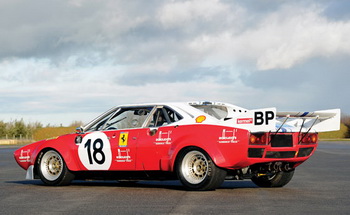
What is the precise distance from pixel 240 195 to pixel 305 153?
1.54 metres

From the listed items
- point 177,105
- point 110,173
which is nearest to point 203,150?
point 177,105

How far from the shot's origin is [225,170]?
9820 mm

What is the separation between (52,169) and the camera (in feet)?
38.2

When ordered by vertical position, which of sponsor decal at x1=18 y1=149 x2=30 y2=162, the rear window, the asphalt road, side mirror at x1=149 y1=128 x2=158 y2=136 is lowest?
the asphalt road

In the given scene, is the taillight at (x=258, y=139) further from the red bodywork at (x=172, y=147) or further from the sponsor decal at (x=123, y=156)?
the sponsor decal at (x=123, y=156)

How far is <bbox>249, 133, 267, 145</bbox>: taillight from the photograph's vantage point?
9.53 meters

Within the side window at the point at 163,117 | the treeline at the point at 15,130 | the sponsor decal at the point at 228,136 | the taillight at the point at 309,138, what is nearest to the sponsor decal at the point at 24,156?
the side window at the point at 163,117

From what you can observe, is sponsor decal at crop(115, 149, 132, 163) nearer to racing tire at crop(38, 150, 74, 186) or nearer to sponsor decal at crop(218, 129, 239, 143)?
racing tire at crop(38, 150, 74, 186)

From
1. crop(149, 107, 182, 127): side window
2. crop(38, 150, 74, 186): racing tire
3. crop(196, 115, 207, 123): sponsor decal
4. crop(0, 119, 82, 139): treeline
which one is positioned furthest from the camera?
crop(0, 119, 82, 139): treeline

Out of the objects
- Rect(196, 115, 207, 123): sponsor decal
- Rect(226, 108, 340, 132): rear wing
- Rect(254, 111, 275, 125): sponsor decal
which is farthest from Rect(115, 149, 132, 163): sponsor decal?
Rect(254, 111, 275, 125): sponsor decal

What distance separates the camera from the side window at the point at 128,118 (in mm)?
10984

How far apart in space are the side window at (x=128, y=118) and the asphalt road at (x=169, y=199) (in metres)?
1.11

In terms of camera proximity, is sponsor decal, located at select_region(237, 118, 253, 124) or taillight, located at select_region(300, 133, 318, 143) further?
taillight, located at select_region(300, 133, 318, 143)

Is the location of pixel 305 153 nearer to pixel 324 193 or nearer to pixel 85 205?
pixel 324 193
